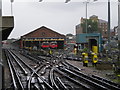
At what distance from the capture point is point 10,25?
6.67 m

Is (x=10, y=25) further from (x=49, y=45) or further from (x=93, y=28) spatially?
(x=93, y=28)

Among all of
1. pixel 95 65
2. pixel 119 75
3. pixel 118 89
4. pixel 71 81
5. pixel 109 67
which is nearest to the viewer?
pixel 118 89

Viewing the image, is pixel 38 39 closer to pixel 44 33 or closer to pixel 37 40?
pixel 37 40

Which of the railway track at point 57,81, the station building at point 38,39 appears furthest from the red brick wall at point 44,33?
the railway track at point 57,81

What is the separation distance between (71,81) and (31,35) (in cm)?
4406

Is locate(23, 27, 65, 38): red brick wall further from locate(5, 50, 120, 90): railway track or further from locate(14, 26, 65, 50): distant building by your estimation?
locate(5, 50, 120, 90): railway track

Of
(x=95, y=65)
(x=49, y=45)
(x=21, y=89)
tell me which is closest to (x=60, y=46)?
(x=49, y=45)

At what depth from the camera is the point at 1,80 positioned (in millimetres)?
8648

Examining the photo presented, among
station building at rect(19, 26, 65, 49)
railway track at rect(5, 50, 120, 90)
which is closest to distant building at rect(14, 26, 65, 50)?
station building at rect(19, 26, 65, 49)

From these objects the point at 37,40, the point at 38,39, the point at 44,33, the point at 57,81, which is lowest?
the point at 57,81

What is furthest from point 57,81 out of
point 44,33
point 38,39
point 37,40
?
point 44,33

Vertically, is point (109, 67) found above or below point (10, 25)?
below

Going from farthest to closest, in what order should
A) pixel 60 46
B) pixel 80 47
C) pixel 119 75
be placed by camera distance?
pixel 60 46 → pixel 80 47 → pixel 119 75

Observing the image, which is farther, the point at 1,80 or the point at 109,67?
the point at 109,67
